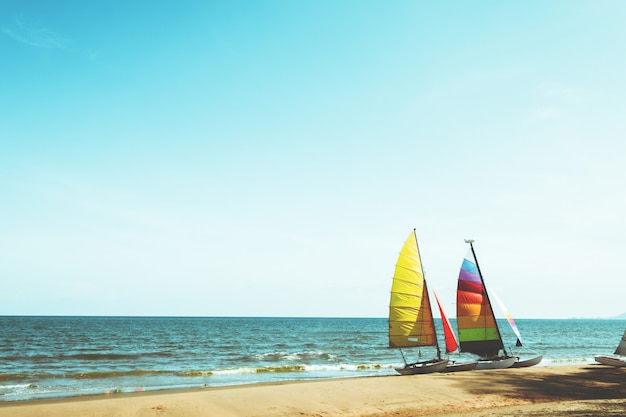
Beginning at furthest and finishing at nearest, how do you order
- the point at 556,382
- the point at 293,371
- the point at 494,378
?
the point at 293,371 → the point at 494,378 → the point at 556,382

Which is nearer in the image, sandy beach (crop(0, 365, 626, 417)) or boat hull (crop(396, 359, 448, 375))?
sandy beach (crop(0, 365, 626, 417))

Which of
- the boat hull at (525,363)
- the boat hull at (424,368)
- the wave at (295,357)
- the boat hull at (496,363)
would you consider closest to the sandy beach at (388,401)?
the boat hull at (424,368)

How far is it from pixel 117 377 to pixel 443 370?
21.5 meters

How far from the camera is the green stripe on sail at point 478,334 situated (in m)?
31.0

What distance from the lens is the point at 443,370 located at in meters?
28.3

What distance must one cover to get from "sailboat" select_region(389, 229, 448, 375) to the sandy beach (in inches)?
190

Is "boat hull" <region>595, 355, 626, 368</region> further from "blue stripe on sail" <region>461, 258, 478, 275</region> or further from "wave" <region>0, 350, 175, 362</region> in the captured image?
"wave" <region>0, 350, 175, 362</region>

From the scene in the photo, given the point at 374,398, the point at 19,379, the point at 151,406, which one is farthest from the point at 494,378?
the point at 19,379

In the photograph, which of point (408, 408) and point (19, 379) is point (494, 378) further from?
point (19, 379)

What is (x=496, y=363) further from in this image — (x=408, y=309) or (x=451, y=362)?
(x=408, y=309)

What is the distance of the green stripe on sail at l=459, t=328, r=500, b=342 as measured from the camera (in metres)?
31.0

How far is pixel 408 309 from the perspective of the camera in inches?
1156

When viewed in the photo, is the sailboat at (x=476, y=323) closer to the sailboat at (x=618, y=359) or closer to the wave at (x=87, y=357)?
the sailboat at (x=618, y=359)

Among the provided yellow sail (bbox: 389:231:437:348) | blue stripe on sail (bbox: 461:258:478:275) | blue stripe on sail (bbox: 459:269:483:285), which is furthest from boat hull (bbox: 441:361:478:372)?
blue stripe on sail (bbox: 461:258:478:275)
